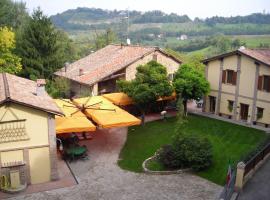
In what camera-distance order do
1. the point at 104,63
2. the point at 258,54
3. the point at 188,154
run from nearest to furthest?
the point at 188,154, the point at 258,54, the point at 104,63

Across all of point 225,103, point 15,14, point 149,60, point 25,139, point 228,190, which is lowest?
point 228,190

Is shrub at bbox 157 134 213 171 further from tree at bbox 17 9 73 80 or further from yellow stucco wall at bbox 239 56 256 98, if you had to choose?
tree at bbox 17 9 73 80

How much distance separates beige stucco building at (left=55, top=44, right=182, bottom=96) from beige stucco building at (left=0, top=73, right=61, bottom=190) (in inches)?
637

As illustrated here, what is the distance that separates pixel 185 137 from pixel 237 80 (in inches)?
501

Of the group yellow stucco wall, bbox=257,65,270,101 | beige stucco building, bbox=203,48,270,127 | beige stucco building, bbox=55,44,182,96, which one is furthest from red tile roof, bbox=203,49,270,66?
beige stucco building, bbox=55,44,182,96

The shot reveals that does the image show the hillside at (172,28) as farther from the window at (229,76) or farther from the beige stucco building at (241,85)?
the window at (229,76)

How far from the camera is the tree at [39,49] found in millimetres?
45938

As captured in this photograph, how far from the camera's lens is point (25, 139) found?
20.5m

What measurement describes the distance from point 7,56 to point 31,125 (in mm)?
26195

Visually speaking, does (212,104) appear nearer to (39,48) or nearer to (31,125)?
(31,125)

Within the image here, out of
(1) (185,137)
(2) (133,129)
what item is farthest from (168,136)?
(1) (185,137)

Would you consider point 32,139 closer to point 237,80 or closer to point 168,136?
point 168,136

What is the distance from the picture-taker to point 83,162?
24656 mm

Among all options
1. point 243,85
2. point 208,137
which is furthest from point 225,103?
point 208,137
